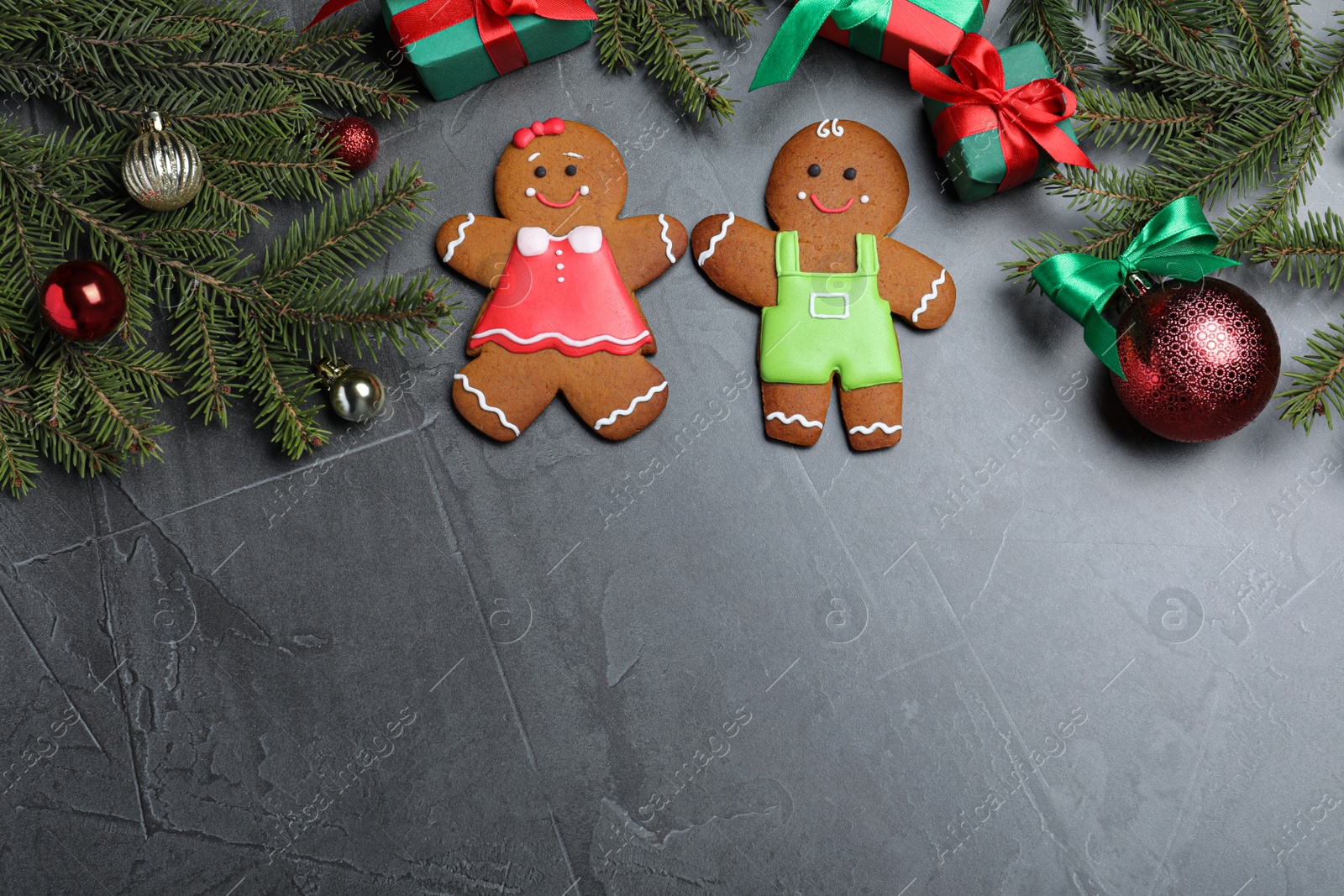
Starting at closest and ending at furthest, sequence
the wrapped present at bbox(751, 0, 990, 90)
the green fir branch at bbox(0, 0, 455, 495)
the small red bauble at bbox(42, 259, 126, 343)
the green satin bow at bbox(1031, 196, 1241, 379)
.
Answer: the small red bauble at bbox(42, 259, 126, 343)
the green fir branch at bbox(0, 0, 455, 495)
the green satin bow at bbox(1031, 196, 1241, 379)
the wrapped present at bbox(751, 0, 990, 90)

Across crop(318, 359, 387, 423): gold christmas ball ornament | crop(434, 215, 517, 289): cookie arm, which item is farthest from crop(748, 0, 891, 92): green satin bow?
crop(318, 359, 387, 423): gold christmas ball ornament

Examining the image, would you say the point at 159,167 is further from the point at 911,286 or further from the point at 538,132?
the point at 911,286

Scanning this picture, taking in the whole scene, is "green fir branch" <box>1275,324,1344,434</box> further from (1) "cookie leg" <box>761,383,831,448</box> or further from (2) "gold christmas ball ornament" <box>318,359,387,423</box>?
(2) "gold christmas ball ornament" <box>318,359,387,423</box>

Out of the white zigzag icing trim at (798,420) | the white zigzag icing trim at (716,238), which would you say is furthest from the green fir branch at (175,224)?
the white zigzag icing trim at (798,420)

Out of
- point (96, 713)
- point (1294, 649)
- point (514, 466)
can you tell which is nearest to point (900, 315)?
point (514, 466)

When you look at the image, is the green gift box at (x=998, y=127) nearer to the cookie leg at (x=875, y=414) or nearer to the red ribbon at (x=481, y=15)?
the cookie leg at (x=875, y=414)

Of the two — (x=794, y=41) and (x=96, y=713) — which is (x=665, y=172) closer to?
(x=794, y=41)
